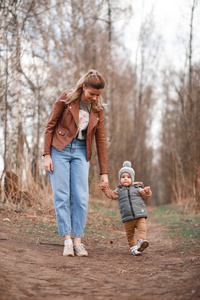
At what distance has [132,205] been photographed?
3.53 metres

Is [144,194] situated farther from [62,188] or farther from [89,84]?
[89,84]

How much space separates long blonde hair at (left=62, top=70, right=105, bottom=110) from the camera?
3273mm

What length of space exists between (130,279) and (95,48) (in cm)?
933

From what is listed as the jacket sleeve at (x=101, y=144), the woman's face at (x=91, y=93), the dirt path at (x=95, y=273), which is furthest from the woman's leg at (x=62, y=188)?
the woman's face at (x=91, y=93)

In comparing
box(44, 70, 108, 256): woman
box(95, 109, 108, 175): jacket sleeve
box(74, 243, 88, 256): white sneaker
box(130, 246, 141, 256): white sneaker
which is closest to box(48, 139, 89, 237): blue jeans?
box(44, 70, 108, 256): woman

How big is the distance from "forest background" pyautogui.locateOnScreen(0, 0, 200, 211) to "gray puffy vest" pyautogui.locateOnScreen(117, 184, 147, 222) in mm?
2002

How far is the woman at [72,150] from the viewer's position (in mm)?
3344

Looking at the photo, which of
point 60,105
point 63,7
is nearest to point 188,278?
point 60,105

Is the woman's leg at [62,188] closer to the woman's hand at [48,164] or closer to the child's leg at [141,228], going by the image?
the woman's hand at [48,164]

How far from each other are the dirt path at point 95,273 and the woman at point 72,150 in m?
0.34

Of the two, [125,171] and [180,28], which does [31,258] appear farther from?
[180,28]

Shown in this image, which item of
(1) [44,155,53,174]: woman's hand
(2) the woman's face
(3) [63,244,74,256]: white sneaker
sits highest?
(2) the woman's face

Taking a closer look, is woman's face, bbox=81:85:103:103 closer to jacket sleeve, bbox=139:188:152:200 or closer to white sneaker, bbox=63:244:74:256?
jacket sleeve, bbox=139:188:152:200

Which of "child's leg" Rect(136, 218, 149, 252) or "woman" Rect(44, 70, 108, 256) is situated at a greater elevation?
"woman" Rect(44, 70, 108, 256)
